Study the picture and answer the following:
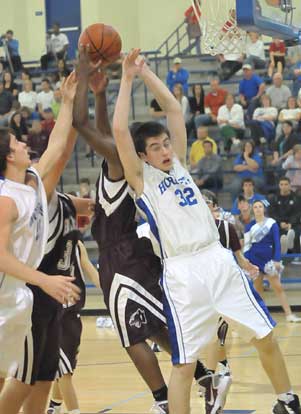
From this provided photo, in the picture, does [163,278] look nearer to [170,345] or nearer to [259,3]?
[170,345]

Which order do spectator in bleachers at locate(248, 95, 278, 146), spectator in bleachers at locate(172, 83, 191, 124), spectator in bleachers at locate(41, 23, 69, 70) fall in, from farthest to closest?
spectator in bleachers at locate(41, 23, 69, 70)
spectator in bleachers at locate(172, 83, 191, 124)
spectator in bleachers at locate(248, 95, 278, 146)

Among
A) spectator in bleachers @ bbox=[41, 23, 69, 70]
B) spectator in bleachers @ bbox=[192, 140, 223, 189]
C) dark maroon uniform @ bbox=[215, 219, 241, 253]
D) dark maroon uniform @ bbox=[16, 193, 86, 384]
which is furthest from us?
spectator in bleachers @ bbox=[41, 23, 69, 70]

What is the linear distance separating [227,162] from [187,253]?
10.4m

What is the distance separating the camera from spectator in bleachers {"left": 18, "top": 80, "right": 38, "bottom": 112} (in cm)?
1875

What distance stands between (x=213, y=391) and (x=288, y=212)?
8033 mm

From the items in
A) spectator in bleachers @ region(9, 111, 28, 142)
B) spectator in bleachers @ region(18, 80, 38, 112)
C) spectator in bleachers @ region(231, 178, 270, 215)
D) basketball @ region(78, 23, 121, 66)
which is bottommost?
spectator in bleachers @ region(231, 178, 270, 215)

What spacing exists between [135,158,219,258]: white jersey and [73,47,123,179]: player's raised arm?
0.69 ft

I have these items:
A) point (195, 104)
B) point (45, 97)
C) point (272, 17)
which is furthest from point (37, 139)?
point (272, 17)

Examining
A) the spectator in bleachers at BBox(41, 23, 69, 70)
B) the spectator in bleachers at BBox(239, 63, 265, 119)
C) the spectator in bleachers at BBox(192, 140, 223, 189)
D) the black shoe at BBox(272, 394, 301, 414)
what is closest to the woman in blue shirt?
the spectator in bleachers at BBox(192, 140, 223, 189)

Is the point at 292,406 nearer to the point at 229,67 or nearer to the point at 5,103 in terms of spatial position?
the point at 229,67

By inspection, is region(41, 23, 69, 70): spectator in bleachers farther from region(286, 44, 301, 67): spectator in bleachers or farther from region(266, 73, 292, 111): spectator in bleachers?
region(266, 73, 292, 111): spectator in bleachers

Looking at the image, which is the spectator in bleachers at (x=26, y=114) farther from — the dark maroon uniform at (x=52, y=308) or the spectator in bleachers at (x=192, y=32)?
the dark maroon uniform at (x=52, y=308)

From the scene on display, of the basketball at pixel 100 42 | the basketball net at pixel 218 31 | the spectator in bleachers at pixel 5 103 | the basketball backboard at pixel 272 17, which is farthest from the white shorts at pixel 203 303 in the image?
the spectator in bleachers at pixel 5 103

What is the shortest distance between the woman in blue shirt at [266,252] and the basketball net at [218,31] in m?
5.13
